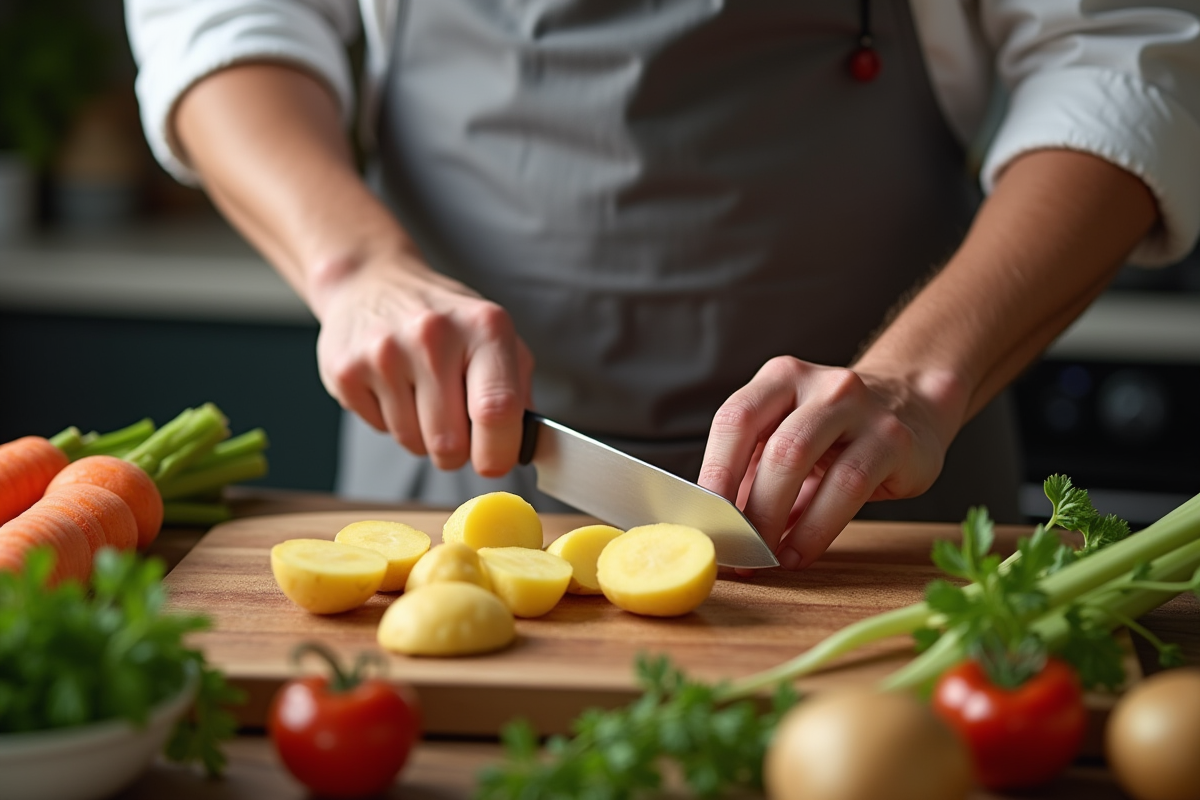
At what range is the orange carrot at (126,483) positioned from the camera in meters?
1.26

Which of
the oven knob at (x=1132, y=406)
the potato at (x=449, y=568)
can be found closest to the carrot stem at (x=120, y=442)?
the potato at (x=449, y=568)

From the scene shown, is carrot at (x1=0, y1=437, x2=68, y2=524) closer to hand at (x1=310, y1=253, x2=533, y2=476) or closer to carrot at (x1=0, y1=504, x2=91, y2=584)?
carrot at (x1=0, y1=504, x2=91, y2=584)

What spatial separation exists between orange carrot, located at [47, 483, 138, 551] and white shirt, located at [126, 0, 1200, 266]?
2.13 ft

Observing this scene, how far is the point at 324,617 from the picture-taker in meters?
1.09

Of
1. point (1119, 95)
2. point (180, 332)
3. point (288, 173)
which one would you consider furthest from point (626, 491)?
point (180, 332)

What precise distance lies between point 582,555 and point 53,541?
462 mm

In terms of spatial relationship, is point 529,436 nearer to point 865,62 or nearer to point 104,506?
point 104,506

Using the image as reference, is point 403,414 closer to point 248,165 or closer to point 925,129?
point 248,165

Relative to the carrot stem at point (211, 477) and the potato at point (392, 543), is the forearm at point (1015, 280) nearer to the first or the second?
the potato at point (392, 543)

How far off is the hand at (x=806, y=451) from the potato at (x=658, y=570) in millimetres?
107

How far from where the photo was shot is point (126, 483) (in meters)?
1.27

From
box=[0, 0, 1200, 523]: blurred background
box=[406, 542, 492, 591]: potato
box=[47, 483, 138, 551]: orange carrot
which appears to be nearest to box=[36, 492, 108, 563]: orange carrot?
box=[47, 483, 138, 551]: orange carrot

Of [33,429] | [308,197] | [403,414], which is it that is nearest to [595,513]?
[403,414]

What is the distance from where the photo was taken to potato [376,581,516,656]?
98 centimetres
